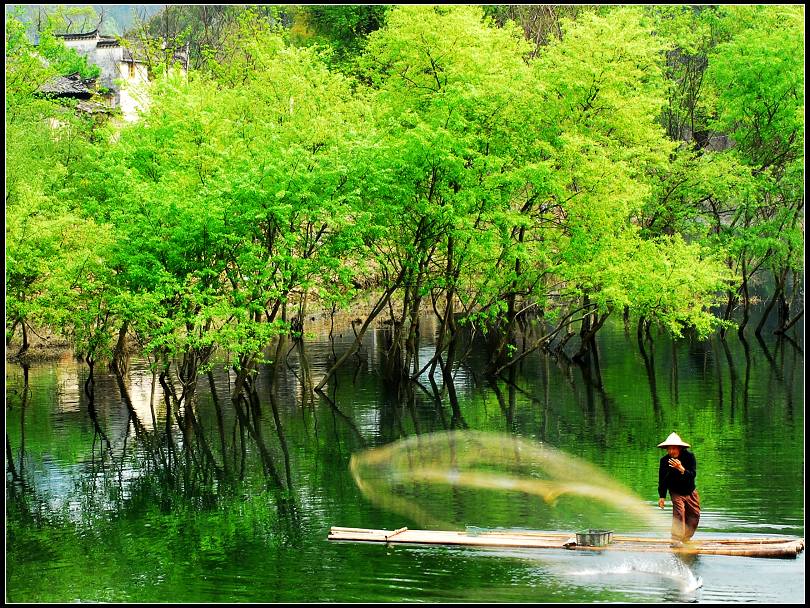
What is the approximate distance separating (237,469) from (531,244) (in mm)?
18614

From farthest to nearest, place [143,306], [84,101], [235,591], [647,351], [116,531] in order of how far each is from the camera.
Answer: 1. [84,101]
2. [647,351]
3. [143,306]
4. [116,531]
5. [235,591]

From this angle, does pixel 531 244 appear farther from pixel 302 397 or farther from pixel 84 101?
pixel 84 101

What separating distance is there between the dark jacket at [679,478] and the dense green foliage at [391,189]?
1867 cm

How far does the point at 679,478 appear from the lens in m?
20.6

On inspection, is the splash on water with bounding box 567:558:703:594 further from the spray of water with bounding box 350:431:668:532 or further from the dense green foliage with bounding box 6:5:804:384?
the dense green foliage with bounding box 6:5:804:384

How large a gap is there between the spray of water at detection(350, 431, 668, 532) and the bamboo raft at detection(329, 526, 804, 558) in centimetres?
158

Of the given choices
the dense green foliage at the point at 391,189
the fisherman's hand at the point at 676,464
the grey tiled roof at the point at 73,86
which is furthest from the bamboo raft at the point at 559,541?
the grey tiled roof at the point at 73,86

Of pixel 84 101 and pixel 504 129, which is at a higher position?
pixel 84 101

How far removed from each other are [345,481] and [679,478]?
9.98 metres

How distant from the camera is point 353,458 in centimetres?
3106

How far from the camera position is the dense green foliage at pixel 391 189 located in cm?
3772

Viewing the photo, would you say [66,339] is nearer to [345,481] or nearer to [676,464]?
[345,481]

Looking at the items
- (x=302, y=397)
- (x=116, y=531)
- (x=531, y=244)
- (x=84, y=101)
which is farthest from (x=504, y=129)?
(x=84, y=101)

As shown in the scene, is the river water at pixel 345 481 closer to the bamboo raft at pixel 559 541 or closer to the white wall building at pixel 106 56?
the bamboo raft at pixel 559 541
